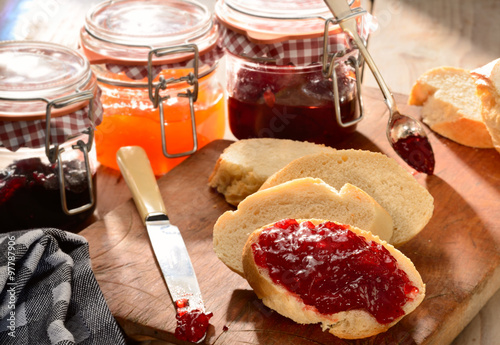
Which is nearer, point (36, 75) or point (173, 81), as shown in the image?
point (36, 75)

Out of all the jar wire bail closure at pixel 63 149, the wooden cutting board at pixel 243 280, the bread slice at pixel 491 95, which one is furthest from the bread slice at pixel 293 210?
the bread slice at pixel 491 95

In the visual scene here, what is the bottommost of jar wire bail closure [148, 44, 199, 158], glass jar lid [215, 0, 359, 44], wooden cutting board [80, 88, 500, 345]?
wooden cutting board [80, 88, 500, 345]

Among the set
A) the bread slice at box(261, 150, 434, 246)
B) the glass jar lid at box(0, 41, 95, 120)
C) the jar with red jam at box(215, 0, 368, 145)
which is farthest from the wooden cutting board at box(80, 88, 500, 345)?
the glass jar lid at box(0, 41, 95, 120)

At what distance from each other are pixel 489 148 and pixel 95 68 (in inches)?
70.5

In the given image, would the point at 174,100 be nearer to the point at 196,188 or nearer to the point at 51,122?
the point at 196,188

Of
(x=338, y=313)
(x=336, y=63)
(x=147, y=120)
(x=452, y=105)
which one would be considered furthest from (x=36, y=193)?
(x=452, y=105)

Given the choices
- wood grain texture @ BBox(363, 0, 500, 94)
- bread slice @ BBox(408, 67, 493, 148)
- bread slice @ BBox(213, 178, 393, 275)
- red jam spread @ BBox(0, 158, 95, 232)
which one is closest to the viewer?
bread slice @ BBox(213, 178, 393, 275)

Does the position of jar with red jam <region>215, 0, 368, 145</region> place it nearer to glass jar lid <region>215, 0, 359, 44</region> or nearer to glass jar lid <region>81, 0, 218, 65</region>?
glass jar lid <region>215, 0, 359, 44</region>

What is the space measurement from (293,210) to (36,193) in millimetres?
940

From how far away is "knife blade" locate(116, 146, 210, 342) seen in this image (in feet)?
6.71

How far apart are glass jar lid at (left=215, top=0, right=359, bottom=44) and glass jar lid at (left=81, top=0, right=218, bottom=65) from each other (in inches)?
5.5

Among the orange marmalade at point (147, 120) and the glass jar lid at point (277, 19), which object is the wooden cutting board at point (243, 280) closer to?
the orange marmalade at point (147, 120)

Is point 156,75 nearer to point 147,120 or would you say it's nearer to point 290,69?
point 147,120

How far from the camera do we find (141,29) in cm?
268
